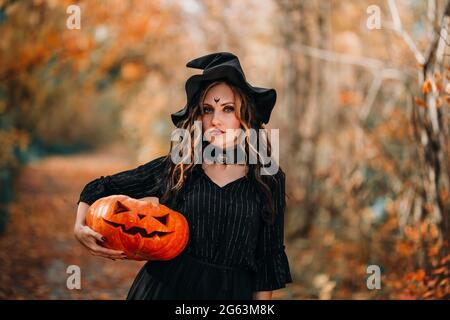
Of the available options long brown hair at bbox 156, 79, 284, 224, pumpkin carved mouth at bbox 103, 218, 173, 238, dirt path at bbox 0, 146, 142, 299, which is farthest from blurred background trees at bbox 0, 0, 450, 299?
pumpkin carved mouth at bbox 103, 218, 173, 238

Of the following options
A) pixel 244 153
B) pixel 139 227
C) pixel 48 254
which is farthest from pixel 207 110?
pixel 48 254

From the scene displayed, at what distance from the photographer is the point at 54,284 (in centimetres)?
602

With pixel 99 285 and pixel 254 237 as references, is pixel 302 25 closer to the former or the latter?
pixel 99 285

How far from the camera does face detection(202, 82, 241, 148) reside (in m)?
2.38

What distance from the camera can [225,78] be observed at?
2.39 meters

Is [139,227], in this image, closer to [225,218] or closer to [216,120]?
[225,218]

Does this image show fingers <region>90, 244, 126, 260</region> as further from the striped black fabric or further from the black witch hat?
the black witch hat

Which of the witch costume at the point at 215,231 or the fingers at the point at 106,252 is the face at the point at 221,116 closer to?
the witch costume at the point at 215,231

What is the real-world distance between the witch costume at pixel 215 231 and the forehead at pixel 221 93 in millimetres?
43

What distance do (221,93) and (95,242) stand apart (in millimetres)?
840

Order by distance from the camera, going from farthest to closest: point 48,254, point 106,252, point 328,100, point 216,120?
point 328,100 < point 48,254 < point 216,120 < point 106,252

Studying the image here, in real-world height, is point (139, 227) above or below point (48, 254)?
above
